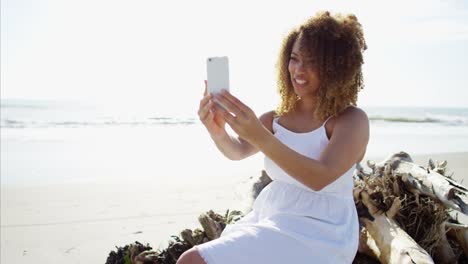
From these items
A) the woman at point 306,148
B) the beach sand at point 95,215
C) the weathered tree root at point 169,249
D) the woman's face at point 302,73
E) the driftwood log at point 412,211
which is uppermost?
the woman's face at point 302,73

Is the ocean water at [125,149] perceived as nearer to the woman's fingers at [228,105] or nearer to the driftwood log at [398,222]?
the driftwood log at [398,222]

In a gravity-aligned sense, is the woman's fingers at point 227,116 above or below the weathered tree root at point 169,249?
above

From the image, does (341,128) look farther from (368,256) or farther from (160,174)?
(160,174)

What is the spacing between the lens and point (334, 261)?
239 centimetres

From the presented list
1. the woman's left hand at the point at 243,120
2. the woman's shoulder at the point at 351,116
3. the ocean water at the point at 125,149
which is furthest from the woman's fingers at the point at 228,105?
the ocean water at the point at 125,149

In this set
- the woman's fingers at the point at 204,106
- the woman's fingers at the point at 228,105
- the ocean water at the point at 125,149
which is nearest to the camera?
the woman's fingers at the point at 228,105

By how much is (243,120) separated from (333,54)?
2.08ft

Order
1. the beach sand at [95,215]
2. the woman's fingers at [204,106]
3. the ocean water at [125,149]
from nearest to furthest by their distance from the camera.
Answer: the woman's fingers at [204,106], the beach sand at [95,215], the ocean water at [125,149]

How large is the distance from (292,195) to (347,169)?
0.28 metres

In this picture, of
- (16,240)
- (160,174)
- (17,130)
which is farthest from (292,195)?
(17,130)

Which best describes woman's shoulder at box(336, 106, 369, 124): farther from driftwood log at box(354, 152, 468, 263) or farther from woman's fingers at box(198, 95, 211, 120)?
driftwood log at box(354, 152, 468, 263)

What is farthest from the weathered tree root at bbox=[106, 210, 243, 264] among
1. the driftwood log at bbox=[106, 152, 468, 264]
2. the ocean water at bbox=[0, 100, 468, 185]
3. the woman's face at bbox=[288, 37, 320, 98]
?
the ocean water at bbox=[0, 100, 468, 185]

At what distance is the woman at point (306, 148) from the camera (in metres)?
2.31

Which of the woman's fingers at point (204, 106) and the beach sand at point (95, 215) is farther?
the beach sand at point (95, 215)
